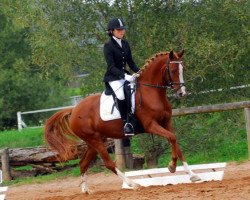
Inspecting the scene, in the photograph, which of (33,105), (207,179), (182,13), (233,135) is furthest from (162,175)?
(33,105)

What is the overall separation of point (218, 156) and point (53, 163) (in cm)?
362

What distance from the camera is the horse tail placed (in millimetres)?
13375

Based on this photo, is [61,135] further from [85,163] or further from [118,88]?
[118,88]

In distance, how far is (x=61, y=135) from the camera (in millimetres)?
13445

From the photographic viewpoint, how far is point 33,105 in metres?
33.4

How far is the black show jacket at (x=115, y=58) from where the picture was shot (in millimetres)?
12000

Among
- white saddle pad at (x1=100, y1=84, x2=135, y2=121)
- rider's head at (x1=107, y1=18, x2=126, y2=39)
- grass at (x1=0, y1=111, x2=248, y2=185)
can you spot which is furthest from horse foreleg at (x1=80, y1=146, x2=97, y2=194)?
grass at (x1=0, y1=111, x2=248, y2=185)

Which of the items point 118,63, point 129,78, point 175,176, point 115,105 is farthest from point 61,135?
point 175,176

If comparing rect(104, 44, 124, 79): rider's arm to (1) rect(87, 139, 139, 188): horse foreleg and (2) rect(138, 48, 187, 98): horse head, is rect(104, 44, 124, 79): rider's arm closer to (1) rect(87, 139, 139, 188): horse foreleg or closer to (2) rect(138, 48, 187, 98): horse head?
(2) rect(138, 48, 187, 98): horse head

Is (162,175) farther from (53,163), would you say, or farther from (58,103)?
(58,103)

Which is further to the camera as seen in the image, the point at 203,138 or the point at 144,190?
the point at 203,138

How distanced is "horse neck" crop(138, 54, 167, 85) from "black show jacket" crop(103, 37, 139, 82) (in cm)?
37

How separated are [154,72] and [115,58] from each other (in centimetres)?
69

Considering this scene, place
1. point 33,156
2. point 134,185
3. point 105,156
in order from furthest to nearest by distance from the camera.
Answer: point 33,156 → point 105,156 → point 134,185
